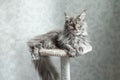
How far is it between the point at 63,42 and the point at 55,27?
0.64 metres

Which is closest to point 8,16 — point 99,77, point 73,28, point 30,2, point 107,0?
point 30,2

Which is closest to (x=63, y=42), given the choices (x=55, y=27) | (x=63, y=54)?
(x=63, y=54)

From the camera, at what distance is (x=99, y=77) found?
102 inches

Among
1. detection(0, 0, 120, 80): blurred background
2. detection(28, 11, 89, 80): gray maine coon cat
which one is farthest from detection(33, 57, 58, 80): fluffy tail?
detection(0, 0, 120, 80): blurred background

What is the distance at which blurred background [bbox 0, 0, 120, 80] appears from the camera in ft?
6.72

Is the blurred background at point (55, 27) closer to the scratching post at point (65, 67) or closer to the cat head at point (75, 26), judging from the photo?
the scratching post at point (65, 67)

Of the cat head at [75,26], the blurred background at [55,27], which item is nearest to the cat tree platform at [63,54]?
the cat head at [75,26]

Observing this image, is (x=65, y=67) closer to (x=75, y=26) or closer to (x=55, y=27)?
(x=75, y=26)

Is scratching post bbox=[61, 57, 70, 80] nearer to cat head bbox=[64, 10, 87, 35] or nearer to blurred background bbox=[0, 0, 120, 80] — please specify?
cat head bbox=[64, 10, 87, 35]

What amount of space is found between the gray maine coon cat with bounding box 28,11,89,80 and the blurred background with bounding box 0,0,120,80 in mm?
271

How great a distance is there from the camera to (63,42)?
6.09ft

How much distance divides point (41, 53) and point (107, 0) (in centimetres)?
99

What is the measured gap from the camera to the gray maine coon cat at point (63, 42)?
6.00 feet

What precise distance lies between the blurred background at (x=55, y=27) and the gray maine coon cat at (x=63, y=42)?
0.89ft
